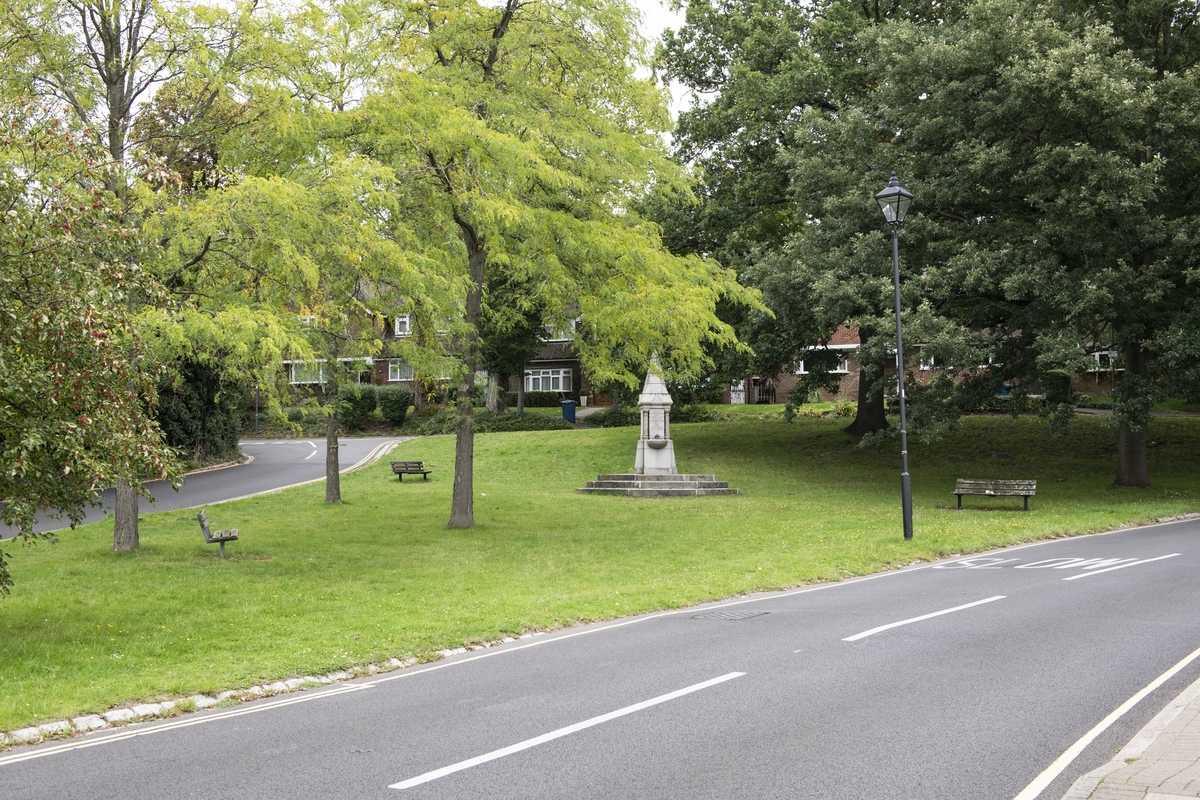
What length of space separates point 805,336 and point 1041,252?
7.46 metres

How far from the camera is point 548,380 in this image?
65500 millimetres

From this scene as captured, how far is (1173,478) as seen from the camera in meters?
29.2

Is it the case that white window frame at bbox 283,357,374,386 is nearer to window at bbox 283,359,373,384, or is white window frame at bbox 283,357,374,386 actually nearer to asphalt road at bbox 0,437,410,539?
window at bbox 283,359,373,384

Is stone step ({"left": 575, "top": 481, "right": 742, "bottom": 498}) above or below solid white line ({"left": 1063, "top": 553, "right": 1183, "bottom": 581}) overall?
below

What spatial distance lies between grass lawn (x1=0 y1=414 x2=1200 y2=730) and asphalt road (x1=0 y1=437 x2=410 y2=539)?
5.37ft

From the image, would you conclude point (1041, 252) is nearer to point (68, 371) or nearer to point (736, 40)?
point (736, 40)

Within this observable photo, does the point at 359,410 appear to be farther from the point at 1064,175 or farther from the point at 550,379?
the point at 1064,175

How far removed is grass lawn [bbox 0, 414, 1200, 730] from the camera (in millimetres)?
9797

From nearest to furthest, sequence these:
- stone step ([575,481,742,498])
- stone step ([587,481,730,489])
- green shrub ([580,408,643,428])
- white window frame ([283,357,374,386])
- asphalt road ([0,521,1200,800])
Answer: asphalt road ([0,521,1200,800]), white window frame ([283,357,374,386]), stone step ([575,481,742,498]), stone step ([587,481,730,489]), green shrub ([580,408,643,428])

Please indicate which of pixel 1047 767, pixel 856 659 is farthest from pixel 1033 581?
pixel 1047 767

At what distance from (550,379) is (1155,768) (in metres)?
60.3

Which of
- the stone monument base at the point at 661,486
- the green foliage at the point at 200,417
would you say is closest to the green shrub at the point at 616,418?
the green foliage at the point at 200,417

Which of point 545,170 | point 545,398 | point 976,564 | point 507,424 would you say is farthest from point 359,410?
point 976,564

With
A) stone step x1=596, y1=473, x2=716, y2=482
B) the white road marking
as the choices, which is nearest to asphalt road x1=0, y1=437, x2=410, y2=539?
stone step x1=596, y1=473, x2=716, y2=482
